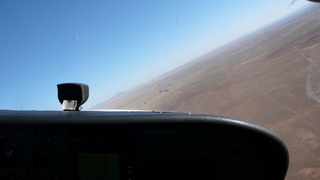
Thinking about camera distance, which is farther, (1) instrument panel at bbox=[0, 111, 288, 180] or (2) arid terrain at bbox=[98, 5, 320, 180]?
(2) arid terrain at bbox=[98, 5, 320, 180]

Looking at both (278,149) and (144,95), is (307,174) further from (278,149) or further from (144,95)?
(144,95)

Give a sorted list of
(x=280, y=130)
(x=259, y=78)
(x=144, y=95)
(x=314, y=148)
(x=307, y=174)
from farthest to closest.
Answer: (x=144, y=95) → (x=259, y=78) → (x=280, y=130) → (x=314, y=148) → (x=307, y=174)

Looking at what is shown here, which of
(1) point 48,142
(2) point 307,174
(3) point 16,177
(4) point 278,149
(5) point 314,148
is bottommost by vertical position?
(2) point 307,174

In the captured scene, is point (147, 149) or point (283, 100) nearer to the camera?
point (147, 149)

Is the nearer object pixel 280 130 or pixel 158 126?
pixel 158 126

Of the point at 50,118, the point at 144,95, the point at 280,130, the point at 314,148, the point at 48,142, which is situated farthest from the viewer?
the point at 144,95

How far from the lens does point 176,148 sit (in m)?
1.65

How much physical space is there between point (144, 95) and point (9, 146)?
4679 millimetres

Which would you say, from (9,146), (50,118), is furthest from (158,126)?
(9,146)

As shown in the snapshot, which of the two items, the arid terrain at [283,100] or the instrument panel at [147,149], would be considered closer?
the instrument panel at [147,149]

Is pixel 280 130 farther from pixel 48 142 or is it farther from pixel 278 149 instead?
pixel 48 142

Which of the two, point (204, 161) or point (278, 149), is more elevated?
point (278, 149)

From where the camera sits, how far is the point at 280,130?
2.88 meters

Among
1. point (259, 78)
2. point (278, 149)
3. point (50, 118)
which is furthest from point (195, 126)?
point (259, 78)
